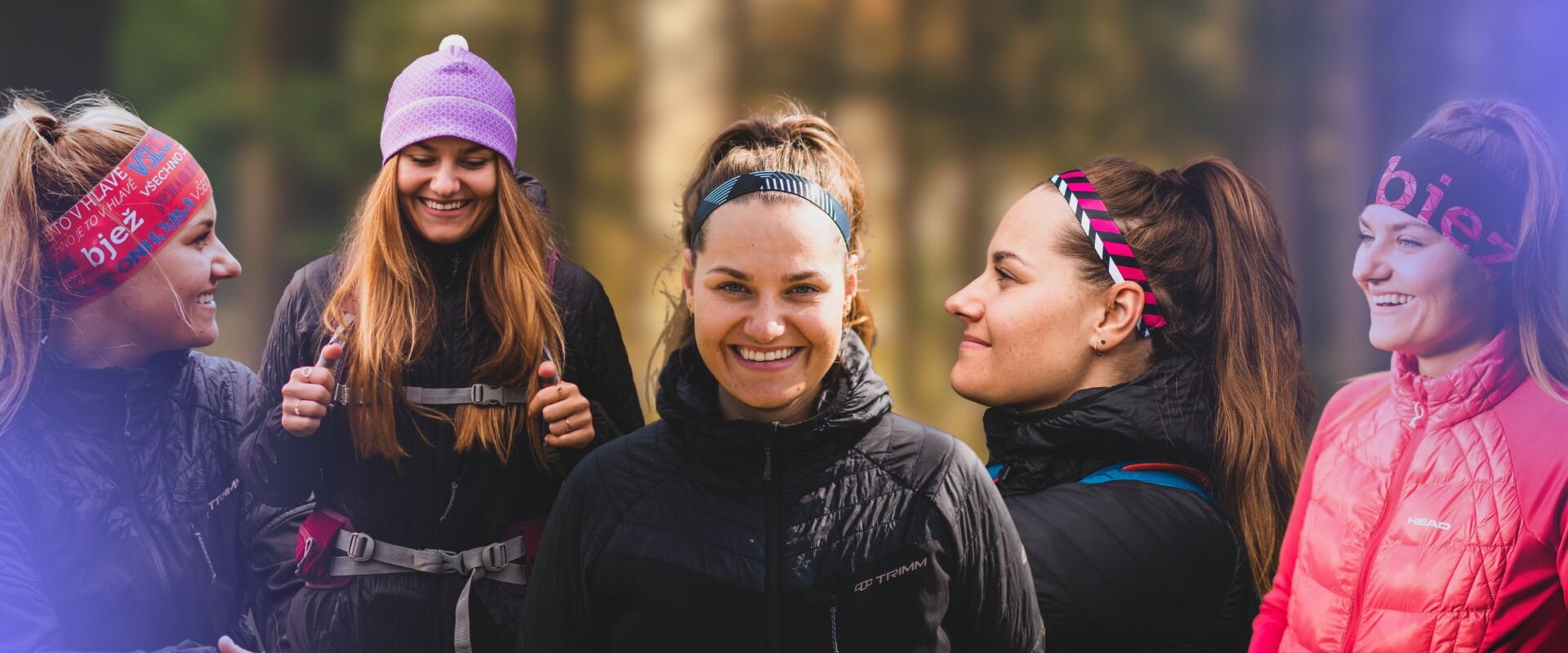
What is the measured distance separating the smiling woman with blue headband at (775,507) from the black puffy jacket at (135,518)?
1.17 meters

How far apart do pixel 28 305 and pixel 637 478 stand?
5.51 ft

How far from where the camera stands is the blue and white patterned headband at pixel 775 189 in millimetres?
2883

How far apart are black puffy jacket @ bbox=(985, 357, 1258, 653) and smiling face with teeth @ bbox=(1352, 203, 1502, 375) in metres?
0.47

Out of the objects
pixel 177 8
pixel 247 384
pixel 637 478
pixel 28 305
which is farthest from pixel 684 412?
pixel 177 8

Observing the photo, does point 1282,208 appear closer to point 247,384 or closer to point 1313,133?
point 1313,133

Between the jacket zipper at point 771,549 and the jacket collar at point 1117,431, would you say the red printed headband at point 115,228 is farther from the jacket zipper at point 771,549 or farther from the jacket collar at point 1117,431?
the jacket collar at point 1117,431

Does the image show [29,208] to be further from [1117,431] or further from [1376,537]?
[1376,537]

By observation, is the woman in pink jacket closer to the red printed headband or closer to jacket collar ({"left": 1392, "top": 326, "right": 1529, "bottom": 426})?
jacket collar ({"left": 1392, "top": 326, "right": 1529, "bottom": 426})

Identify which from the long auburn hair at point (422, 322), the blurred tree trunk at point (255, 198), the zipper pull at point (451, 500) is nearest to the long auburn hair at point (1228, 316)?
the long auburn hair at point (422, 322)

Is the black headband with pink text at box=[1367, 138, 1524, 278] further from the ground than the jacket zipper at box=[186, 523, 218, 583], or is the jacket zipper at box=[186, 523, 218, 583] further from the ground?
the black headband with pink text at box=[1367, 138, 1524, 278]

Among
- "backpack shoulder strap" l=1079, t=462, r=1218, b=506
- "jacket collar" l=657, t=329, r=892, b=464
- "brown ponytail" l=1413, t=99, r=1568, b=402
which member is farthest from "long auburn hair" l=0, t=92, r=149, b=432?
"brown ponytail" l=1413, t=99, r=1568, b=402

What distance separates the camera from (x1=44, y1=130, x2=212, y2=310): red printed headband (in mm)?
3447

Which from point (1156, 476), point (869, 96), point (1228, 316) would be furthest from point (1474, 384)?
point (869, 96)

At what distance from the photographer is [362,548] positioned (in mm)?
3434
